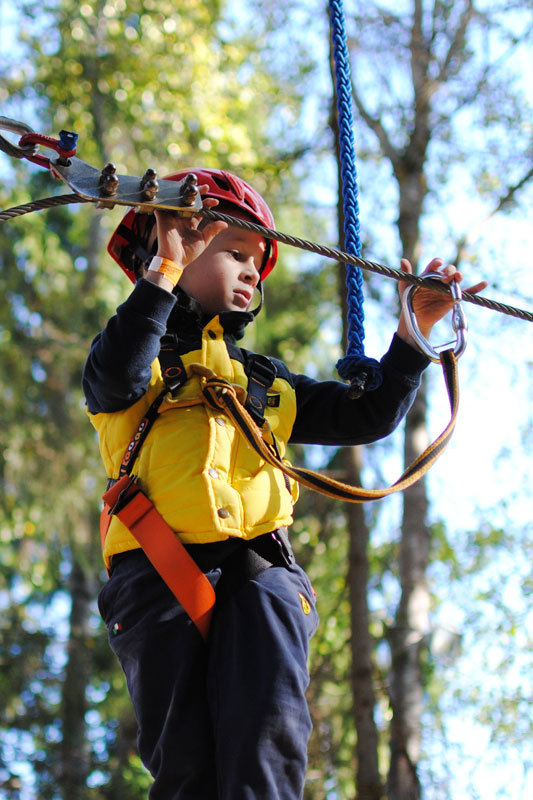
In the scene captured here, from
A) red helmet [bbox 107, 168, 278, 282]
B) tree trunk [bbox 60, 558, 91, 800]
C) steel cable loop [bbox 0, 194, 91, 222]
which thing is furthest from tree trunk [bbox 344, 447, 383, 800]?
tree trunk [bbox 60, 558, 91, 800]

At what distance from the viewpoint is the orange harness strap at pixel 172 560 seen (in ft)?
6.11

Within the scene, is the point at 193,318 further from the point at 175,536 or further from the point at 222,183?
the point at 175,536

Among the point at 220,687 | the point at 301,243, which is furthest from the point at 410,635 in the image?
the point at 301,243

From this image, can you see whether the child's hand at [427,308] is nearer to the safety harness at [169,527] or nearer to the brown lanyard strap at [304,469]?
the safety harness at [169,527]

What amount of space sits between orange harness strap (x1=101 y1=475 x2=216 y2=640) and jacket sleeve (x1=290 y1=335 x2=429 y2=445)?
21.5 inches

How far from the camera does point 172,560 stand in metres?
1.86

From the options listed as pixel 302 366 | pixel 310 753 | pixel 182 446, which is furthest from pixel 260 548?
pixel 302 366

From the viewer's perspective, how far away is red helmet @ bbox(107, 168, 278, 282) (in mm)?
2271

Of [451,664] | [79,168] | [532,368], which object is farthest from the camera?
[532,368]

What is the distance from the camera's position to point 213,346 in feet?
6.97

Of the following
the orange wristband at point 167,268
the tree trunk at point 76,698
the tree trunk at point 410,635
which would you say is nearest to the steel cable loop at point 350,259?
the orange wristband at point 167,268

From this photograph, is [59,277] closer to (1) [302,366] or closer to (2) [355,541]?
(1) [302,366]

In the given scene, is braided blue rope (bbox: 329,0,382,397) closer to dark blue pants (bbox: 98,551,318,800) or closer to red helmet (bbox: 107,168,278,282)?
red helmet (bbox: 107,168,278,282)

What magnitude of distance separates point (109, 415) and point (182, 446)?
0.71 feet
